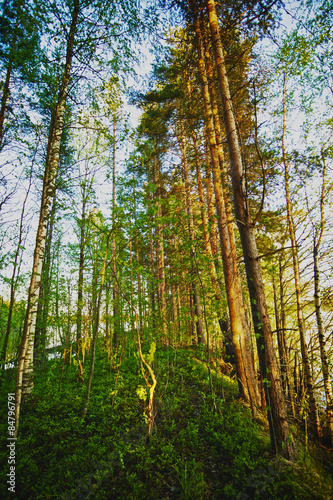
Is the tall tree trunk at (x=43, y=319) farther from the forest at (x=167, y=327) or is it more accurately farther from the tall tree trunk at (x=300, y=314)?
the tall tree trunk at (x=300, y=314)

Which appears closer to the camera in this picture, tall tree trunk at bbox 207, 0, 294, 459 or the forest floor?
the forest floor

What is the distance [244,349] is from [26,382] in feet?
15.4

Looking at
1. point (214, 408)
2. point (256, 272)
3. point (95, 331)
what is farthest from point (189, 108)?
point (214, 408)

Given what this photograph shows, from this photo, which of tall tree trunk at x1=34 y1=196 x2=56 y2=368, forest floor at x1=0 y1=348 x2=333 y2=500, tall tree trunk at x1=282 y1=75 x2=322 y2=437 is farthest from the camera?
tall tree trunk at x1=34 y1=196 x2=56 y2=368

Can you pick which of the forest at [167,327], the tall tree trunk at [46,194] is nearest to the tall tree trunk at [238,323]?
the forest at [167,327]

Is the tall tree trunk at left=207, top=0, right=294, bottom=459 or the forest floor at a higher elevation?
the tall tree trunk at left=207, top=0, right=294, bottom=459

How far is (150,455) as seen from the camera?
120 inches

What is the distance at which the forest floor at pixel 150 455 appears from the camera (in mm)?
2465

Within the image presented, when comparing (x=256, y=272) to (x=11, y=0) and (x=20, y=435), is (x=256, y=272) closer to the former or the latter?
(x=20, y=435)

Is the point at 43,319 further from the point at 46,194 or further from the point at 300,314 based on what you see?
the point at 300,314

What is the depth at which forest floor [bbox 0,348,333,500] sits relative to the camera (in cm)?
246

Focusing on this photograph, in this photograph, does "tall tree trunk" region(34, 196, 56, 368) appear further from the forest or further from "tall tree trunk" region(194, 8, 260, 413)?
"tall tree trunk" region(194, 8, 260, 413)

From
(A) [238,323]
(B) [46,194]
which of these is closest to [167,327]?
(A) [238,323]

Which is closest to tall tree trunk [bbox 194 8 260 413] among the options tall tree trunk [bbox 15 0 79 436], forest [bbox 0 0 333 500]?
forest [bbox 0 0 333 500]
